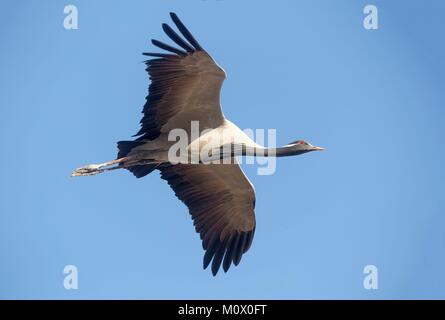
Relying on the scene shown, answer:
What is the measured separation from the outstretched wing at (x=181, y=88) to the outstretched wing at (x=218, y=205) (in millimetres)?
1148

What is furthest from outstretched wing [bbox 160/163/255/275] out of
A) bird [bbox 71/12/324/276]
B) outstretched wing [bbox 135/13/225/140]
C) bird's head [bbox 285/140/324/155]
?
bird's head [bbox 285/140/324/155]

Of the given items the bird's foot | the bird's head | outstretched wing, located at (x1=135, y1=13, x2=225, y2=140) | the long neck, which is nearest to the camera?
outstretched wing, located at (x1=135, y1=13, x2=225, y2=140)

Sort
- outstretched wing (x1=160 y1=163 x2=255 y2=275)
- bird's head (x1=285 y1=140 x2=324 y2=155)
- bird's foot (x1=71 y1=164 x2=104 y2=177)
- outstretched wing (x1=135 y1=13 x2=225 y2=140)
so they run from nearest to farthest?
1. outstretched wing (x1=135 y1=13 x2=225 y2=140)
2. bird's head (x1=285 y1=140 x2=324 y2=155)
3. bird's foot (x1=71 y1=164 x2=104 y2=177)
4. outstretched wing (x1=160 y1=163 x2=255 y2=275)

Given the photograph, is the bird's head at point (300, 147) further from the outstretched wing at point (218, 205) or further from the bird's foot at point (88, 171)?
the bird's foot at point (88, 171)

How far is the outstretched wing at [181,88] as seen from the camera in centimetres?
2017

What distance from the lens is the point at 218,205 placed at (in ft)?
73.2

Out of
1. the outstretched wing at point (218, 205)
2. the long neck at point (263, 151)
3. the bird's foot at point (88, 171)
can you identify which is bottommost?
the outstretched wing at point (218, 205)

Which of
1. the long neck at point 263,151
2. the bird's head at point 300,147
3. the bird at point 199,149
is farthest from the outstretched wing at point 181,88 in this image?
the bird's head at point 300,147

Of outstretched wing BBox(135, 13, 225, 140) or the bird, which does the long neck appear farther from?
outstretched wing BBox(135, 13, 225, 140)

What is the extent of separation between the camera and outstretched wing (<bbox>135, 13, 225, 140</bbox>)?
20.2 meters

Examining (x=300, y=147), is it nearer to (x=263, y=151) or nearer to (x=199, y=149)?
(x=263, y=151)

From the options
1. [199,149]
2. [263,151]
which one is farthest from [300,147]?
[199,149]

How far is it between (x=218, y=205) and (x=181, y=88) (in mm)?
2863
